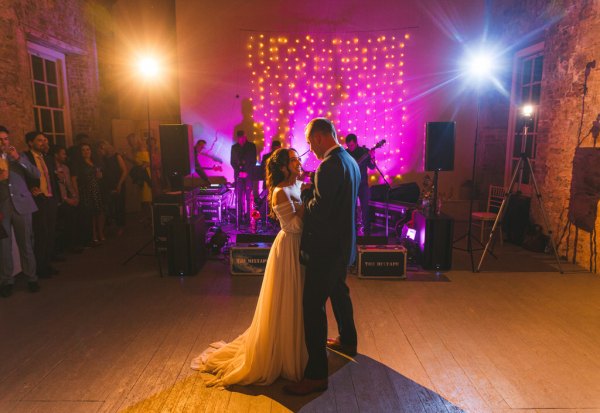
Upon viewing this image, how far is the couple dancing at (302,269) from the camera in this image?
2414 mm

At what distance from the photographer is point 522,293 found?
4.18 meters

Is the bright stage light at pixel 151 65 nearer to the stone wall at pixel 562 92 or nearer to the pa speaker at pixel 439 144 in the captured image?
the pa speaker at pixel 439 144

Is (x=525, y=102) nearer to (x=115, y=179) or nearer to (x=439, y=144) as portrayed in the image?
(x=439, y=144)

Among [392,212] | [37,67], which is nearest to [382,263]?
[392,212]

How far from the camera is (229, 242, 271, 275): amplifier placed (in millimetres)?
4695

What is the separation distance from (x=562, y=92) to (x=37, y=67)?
7.16 meters

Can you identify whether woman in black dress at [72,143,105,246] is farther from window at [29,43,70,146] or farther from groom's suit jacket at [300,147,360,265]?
groom's suit jacket at [300,147,360,265]

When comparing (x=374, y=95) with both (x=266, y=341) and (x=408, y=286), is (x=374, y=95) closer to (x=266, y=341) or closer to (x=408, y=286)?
(x=408, y=286)

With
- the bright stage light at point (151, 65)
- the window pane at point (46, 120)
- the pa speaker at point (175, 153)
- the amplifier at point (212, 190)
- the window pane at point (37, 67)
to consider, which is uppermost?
the bright stage light at point (151, 65)

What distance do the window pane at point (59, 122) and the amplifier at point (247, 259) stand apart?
391 cm

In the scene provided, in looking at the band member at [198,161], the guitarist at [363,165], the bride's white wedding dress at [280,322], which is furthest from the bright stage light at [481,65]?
the bride's white wedding dress at [280,322]

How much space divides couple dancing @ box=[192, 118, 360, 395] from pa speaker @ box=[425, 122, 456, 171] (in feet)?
8.95

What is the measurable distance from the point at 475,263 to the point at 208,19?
19.7 ft

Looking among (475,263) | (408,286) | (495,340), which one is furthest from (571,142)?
(495,340)
